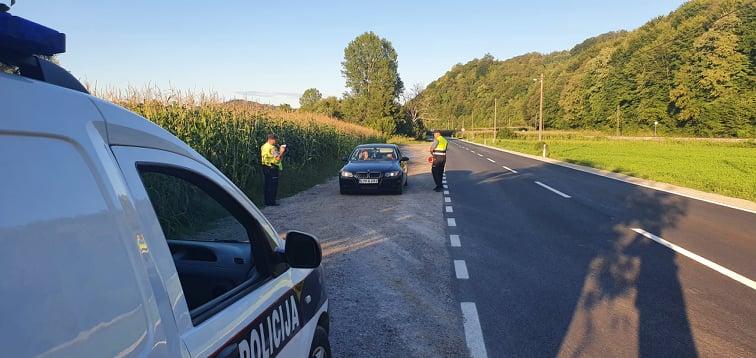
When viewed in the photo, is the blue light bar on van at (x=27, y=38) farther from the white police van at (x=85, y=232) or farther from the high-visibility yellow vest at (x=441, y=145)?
the high-visibility yellow vest at (x=441, y=145)

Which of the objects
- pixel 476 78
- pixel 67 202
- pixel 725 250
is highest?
pixel 476 78

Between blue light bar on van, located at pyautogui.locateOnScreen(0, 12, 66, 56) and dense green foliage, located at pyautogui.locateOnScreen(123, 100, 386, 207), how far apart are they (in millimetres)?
8513

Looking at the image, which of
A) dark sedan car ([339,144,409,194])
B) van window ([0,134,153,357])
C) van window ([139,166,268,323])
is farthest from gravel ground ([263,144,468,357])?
van window ([0,134,153,357])

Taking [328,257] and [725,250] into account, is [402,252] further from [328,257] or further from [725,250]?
[725,250]

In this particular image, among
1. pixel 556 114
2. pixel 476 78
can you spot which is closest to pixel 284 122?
pixel 556 114

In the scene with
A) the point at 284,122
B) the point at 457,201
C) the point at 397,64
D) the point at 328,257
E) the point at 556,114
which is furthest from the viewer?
the point at 556,114

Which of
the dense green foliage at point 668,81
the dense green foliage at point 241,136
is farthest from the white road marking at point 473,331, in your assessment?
the dense green foliage at point 668,81

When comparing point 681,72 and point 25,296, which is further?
point 681,72

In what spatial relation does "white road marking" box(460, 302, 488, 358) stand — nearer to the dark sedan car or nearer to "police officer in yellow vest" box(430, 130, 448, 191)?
the dark sedan car

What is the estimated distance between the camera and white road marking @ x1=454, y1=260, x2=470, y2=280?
5.95m

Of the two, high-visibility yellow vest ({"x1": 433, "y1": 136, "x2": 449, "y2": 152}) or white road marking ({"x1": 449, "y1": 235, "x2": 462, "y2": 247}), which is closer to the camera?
white road marking ({"x1": 449, "y1": 235, "x2": 462, "y2": 247})

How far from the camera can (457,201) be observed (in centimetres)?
1255

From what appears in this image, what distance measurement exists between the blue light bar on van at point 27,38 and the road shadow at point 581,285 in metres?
3.52

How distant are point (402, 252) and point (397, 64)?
87708 millimetres
